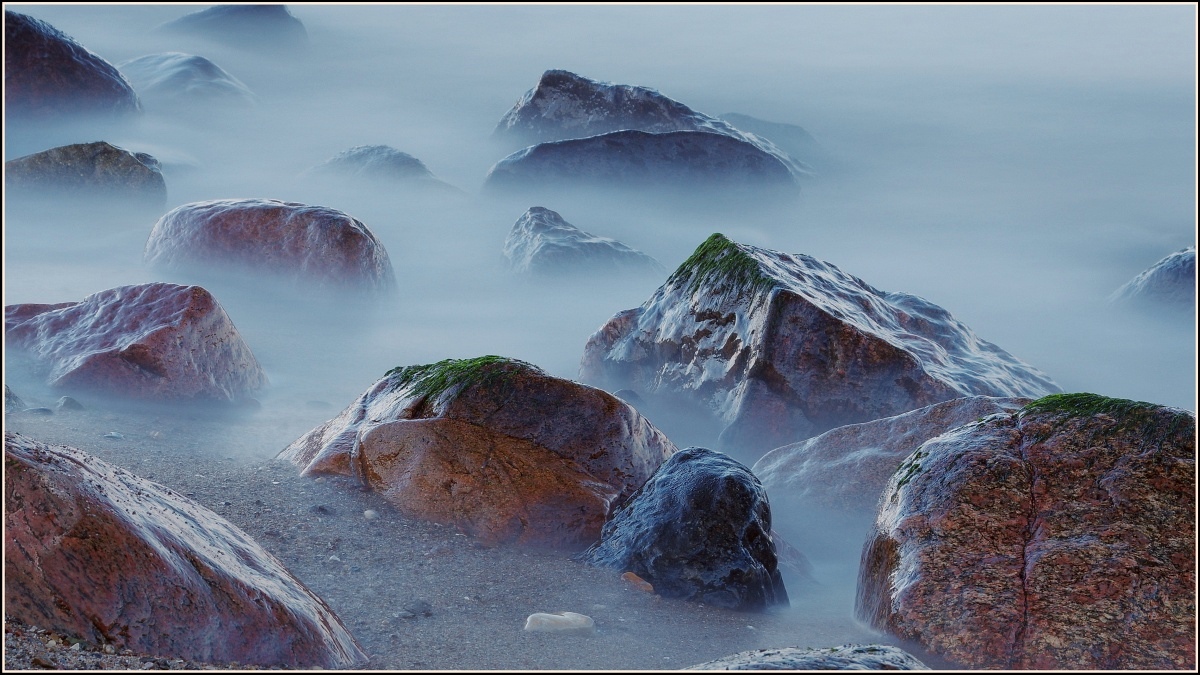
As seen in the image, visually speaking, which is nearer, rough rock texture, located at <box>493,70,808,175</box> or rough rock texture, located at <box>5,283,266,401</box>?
rough rock texture, located at <box>5,283,266,401</box>

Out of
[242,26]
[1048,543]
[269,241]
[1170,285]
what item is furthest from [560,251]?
[242,26]

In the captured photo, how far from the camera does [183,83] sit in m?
16.6

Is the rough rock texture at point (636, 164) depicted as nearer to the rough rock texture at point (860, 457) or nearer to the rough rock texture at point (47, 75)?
the rough rock texture at point (47, 75)

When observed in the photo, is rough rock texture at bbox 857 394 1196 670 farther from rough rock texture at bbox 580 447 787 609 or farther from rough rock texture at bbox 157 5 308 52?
rough rock texture at bbox 157 5 308 52

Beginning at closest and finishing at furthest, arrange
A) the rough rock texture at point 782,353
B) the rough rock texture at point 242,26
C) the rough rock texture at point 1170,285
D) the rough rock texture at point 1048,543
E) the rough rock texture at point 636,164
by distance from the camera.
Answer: the rough rock texture at point 1048,543 → the rough rock texture at point 782,353 → the rough rock texture at point 1170,285 → the rough rock texture at point 636,164 → the rough rock texture at point 242,26

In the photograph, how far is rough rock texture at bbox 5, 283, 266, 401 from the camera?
6270 millimetres

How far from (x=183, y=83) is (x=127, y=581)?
50.0 feet

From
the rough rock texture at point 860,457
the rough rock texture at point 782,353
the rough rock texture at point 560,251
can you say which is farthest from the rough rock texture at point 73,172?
the rough rock texture at point 860,457

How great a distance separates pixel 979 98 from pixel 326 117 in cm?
1266

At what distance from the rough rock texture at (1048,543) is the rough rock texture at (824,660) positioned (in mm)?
984

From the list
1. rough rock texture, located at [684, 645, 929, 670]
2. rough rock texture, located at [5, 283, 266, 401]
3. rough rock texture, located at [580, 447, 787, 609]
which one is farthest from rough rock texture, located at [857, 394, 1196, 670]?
rough rock texture, located at [5, 283, 266, 401]

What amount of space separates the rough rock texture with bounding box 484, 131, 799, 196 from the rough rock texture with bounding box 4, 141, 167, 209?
447 centimetres

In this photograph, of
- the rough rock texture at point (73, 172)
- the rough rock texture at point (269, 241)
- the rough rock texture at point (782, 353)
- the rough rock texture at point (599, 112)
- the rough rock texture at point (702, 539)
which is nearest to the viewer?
the rough rock texture at point (702, 539)

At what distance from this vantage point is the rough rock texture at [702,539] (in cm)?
438
